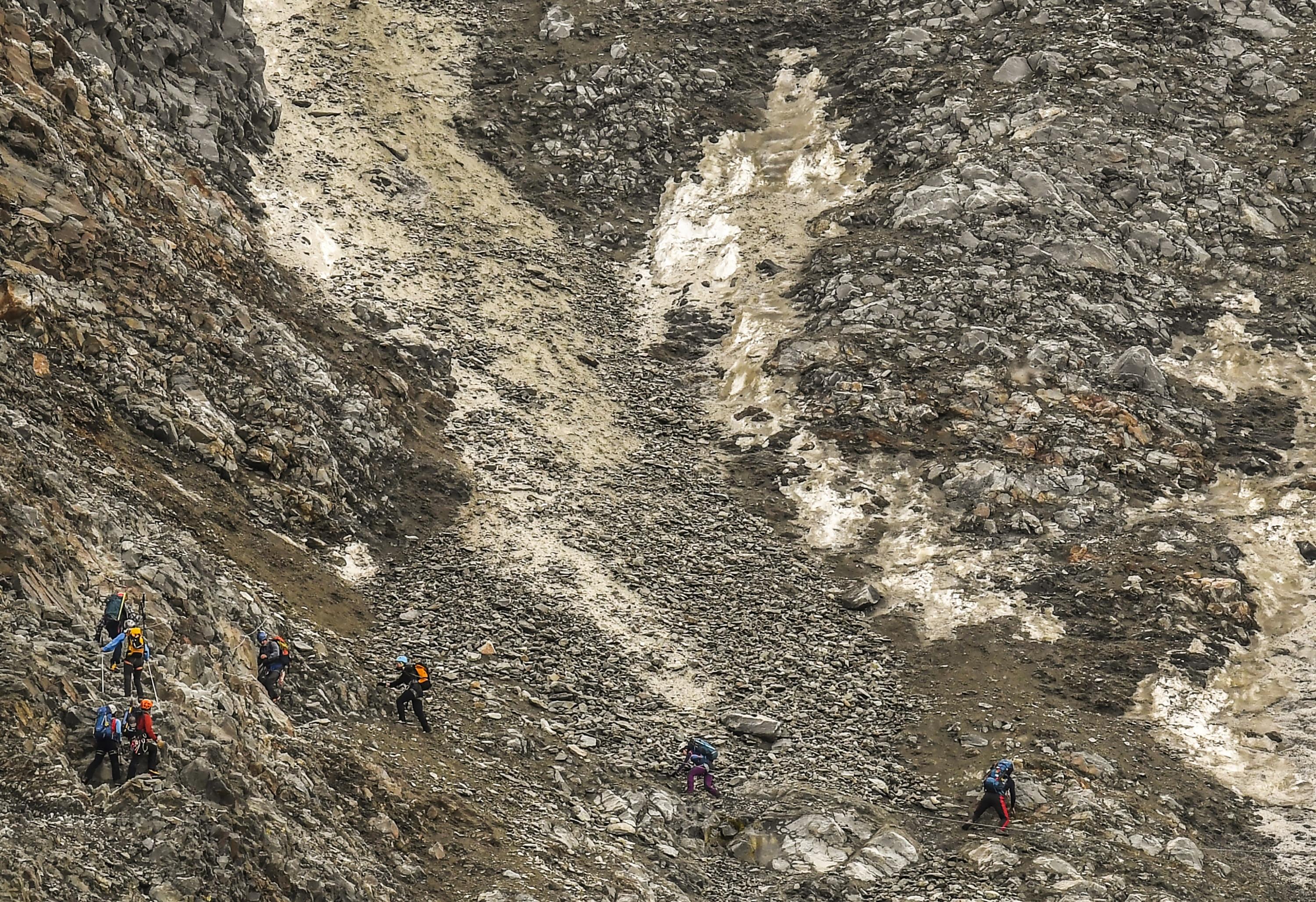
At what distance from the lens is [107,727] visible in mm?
15688

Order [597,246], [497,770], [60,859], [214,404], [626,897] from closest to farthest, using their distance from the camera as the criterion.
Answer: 1. [60,859]
2. [626,897]
3. [497,770]
4. [214,404]
5. [597,246]

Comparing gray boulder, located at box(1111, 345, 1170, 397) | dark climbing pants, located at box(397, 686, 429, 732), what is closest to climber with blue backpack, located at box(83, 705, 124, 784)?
dark climbing pants, located at box(397, 686, 429, 732)

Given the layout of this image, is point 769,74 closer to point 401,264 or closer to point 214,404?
point 401,264

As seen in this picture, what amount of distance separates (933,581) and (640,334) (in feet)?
51.2

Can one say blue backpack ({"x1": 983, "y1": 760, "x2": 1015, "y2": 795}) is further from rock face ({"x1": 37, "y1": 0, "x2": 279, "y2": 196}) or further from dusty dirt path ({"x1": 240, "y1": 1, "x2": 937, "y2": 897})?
rock face ({"x1": 37, "y1": 0, "x2": 279, "y2": 196})

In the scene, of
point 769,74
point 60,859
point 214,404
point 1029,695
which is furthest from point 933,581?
point 769,74

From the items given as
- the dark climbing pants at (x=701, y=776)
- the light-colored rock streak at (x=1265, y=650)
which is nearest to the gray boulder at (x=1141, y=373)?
the light-colored rock streak at (x=1265, y=650)

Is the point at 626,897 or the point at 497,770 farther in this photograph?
the point at 497,770

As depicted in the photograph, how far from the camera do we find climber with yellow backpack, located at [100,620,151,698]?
17188 millimetres

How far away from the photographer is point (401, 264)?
43000mm

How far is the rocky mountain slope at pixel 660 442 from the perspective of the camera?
21.2m

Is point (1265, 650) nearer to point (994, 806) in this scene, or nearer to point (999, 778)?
point (999, 778)

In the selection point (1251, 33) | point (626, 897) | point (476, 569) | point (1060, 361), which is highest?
point (1251, 33)

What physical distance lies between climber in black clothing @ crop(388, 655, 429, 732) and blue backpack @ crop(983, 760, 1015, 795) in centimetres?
1189
